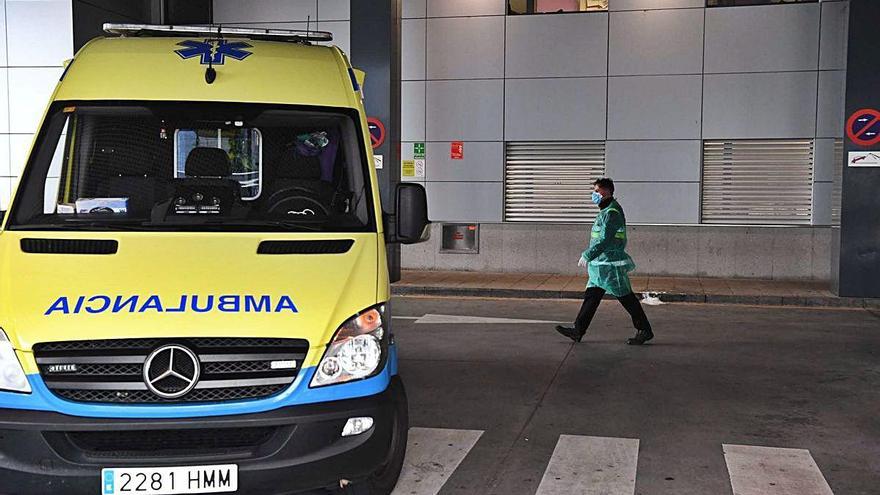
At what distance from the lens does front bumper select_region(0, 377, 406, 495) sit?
378cm

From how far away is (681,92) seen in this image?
1617 cm

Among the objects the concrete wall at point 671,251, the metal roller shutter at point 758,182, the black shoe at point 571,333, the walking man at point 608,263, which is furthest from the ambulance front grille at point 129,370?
the metal roller shutter at point 758,182

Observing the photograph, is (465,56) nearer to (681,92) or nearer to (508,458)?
(681,92)

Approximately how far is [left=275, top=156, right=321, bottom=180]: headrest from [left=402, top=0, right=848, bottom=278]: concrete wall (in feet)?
38.7

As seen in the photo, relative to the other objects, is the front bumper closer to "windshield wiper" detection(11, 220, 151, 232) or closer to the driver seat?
"windshield wiper" detection(11, 220, 151, 232)

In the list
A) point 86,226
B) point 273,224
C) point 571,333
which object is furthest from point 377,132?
point 86,226

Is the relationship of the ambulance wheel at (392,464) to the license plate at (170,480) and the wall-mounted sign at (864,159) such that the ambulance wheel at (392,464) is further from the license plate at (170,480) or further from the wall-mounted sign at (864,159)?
the wall-mounted sign at (864,159)

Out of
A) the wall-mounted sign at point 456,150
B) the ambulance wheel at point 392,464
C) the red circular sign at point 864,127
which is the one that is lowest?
the ambulance wheel at point 392,464

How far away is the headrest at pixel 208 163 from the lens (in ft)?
16.7

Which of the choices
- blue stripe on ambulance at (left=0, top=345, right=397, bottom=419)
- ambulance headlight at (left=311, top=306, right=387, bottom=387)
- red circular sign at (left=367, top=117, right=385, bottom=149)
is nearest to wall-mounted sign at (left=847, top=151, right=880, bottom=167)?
red circular sign at (left=367, top=117, right=385, bottom=149)

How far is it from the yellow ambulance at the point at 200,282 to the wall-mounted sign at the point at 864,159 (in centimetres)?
1058

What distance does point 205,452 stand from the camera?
12.7ft

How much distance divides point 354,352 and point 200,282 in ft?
2.59

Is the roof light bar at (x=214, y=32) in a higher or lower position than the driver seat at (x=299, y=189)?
higher
